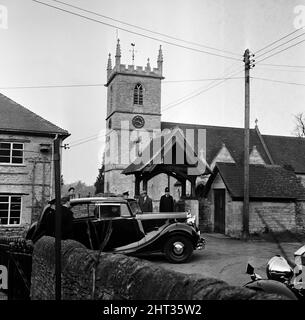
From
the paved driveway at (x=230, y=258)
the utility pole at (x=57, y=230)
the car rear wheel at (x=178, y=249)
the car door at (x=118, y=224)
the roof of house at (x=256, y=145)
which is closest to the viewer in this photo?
the utility pole at (x=57, y=230)

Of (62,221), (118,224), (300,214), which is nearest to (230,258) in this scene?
(118,224)

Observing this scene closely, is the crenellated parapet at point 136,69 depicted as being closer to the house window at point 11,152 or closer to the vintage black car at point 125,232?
the house window at point 11,152

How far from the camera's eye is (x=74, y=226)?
9.56m

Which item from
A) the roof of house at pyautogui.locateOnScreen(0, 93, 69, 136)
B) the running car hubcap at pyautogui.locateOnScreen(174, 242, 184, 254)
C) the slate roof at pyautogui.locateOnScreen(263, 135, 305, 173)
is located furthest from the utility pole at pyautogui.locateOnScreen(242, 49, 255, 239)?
the slate roof at pyautogui.locateOnScreen(263, 135, 305, 173)

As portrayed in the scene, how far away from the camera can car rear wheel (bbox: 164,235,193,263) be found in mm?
10125

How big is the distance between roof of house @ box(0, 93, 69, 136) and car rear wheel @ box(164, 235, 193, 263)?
12770mm

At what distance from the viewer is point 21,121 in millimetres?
21359

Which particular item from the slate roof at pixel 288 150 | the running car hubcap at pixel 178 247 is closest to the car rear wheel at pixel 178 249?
the running car hubcap at pixel 178 247

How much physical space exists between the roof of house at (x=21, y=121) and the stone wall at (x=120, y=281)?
50.1 ft

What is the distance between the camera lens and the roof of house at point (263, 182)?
1662 centimetres

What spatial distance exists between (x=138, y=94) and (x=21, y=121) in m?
22.9
